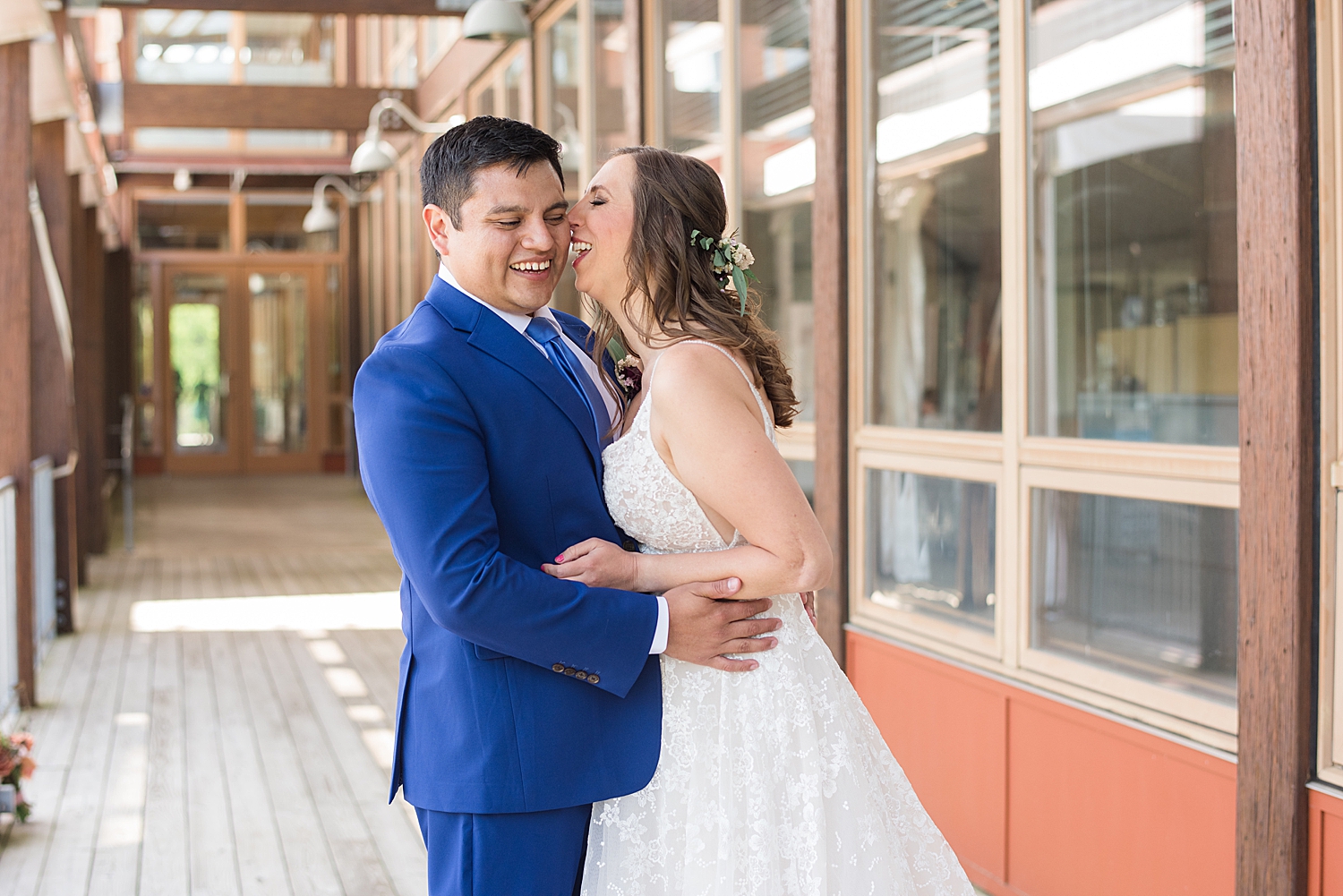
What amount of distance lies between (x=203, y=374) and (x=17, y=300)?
1191 cm

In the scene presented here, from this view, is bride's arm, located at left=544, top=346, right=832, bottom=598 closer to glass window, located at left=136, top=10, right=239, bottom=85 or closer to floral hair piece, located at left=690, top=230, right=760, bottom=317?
floral hair piece, located at left=690, top=230, right=760, bottom=317

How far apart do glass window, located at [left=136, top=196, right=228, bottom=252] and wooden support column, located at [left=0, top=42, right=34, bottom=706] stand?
11258 mm

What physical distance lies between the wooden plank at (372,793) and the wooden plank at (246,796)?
0.27 meters

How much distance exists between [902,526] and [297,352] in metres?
14.3

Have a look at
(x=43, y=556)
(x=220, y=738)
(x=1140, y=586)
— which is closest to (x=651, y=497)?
(x=1140, y=586)

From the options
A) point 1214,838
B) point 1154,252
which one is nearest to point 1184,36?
point 1154,252

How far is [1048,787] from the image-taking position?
2900mm

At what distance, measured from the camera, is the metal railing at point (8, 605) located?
4945 mm

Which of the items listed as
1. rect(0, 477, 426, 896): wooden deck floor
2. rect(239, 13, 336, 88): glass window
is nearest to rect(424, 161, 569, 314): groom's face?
rect(0, 477, 426, 896): wooden deck floor

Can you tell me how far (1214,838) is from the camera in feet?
7.91

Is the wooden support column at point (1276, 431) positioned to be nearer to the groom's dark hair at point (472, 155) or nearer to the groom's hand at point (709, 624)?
the groom's hand at point (709, 624)

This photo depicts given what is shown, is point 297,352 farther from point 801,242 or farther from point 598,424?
point 598,424

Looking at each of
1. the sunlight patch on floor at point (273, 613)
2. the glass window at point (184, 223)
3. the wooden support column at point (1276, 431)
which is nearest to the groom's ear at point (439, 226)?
the wooden support column at point (1276, 431)

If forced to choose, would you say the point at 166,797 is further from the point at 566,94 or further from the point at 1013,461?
the point at 566,94
